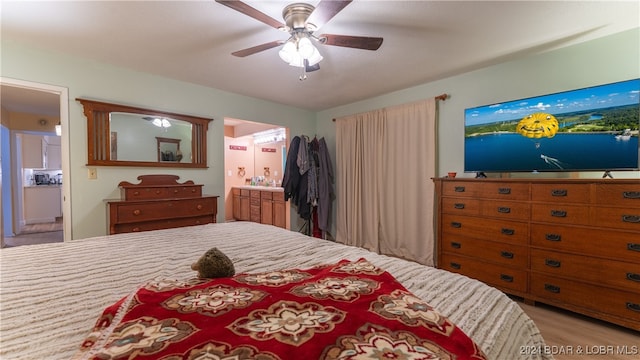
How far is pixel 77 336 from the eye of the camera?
750 millimetres

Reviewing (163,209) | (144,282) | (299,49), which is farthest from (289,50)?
(163,209)

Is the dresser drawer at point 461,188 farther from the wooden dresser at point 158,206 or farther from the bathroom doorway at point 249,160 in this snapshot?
the bathroom doorway at point 249,160

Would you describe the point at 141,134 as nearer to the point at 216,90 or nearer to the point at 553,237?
the point at 216,90

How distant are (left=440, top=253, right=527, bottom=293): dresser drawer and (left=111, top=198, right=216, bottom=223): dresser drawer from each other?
110 inches

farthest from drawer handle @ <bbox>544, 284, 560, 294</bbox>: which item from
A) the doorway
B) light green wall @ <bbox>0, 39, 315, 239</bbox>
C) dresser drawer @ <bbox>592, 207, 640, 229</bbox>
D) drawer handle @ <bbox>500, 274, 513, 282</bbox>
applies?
the doorway

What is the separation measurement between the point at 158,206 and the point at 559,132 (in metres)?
3.89

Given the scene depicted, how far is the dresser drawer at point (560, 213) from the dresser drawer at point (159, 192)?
11.6 ft

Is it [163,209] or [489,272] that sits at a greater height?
[163,209]

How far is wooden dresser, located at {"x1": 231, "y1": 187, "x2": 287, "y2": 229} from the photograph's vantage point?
4840 mm

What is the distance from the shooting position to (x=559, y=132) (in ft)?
7.40

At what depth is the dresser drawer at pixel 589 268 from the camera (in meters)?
1.85

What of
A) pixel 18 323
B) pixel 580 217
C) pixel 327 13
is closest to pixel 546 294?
pixel 580 217

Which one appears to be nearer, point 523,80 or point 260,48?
point 260,48

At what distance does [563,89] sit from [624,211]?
1184 millimetres
